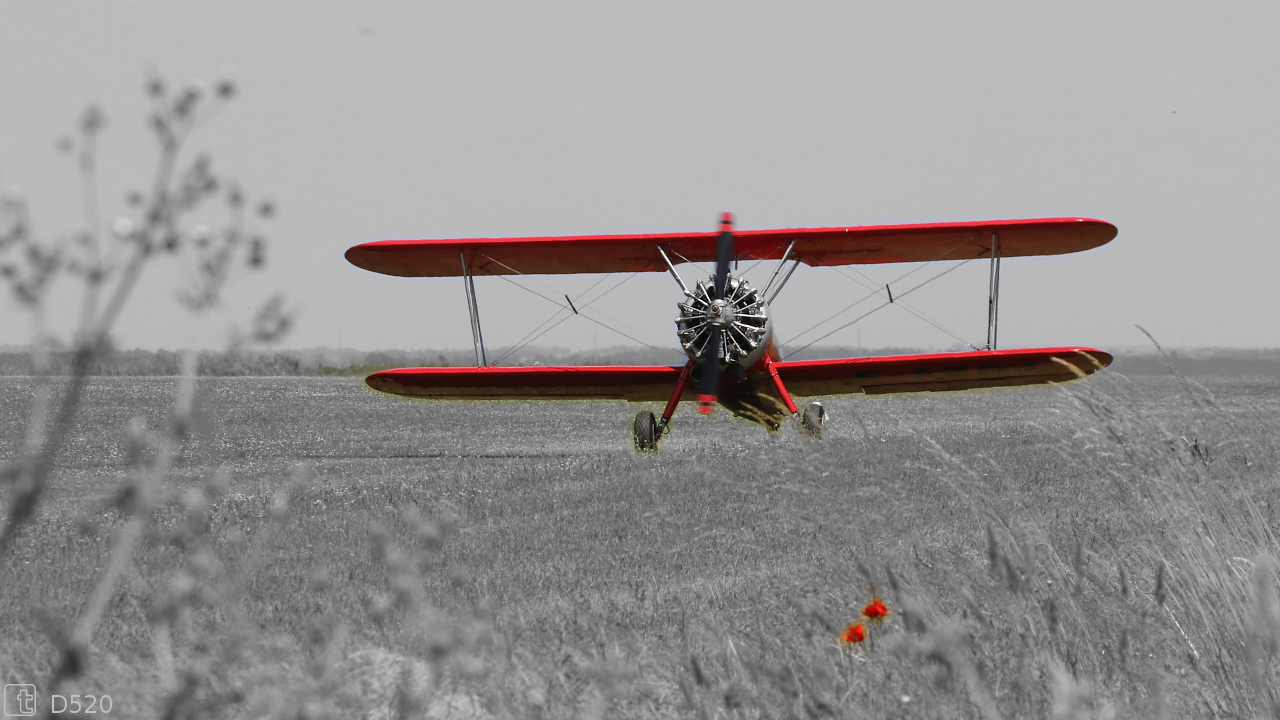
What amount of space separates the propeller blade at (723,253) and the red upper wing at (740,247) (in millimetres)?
350

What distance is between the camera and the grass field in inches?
96.8

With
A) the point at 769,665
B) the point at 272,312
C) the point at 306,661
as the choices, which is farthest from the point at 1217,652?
the point at 272,312

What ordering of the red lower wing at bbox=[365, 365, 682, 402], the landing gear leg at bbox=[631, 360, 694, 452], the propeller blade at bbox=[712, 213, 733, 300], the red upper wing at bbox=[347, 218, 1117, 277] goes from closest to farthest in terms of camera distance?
the propeller blade at bbox=[712, 213, 733, 300]
the red upper wing at bbox=[347, 218, 1117, 277]
the landing gear leg at bbox=[631, 360, 694, 452]
the red lower wing at bbox=[365, 365, 682, 402]

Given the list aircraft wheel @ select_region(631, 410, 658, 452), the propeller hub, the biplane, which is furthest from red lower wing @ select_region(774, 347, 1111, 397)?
aircraft wheel @ select_region(631, 410, 658, 452)

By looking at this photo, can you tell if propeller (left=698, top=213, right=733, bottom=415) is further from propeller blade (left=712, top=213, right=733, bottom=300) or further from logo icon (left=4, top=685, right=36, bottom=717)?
logo icon (left=4, top=685, right=36, bottom=717)

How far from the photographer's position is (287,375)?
185 ft

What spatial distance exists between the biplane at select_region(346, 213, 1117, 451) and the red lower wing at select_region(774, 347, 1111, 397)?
0.9 inches

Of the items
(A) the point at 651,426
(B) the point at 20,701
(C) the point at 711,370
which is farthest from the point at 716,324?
(B) the point at 20,701

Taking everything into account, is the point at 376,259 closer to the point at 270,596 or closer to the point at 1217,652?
the point at 270,596

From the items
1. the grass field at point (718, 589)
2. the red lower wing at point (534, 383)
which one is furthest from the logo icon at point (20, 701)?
the red lower wing at point (534, 383)

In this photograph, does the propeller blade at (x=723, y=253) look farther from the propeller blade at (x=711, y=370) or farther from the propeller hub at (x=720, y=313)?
the propeller blade at (x=711, y=370)

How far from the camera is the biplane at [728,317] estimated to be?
13562 millimetres

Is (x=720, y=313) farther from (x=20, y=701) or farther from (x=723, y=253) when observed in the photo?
(x=20, y=701)

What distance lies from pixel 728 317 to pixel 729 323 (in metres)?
0.08
